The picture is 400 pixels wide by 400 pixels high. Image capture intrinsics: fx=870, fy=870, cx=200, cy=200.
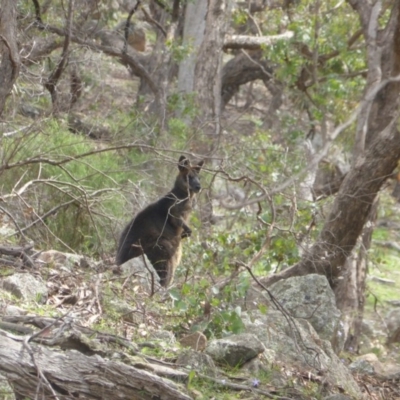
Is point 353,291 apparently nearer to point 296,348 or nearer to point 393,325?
point 393,325

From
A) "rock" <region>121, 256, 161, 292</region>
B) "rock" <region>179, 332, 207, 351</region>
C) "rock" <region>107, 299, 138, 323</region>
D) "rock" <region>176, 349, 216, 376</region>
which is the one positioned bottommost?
"rock" <region>121, 256, 161, 292</region>

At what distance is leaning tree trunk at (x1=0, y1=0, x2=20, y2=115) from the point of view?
707 cm

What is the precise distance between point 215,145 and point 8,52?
18.5ft

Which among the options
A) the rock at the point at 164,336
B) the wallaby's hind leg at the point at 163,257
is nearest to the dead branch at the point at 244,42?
the wallaby's hind leg at the point at 163,257

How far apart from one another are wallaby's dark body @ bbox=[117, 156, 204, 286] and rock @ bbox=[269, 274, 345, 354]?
228cm

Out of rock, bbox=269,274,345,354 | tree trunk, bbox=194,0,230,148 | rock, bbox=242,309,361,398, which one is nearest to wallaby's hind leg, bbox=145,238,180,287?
rock, bbox=269,274,345,354

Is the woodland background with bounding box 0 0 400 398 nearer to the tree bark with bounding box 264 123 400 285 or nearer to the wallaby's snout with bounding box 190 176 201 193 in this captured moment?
the tree bark with bounding box 264 123 400 285

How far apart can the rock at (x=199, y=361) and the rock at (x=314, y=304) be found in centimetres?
258

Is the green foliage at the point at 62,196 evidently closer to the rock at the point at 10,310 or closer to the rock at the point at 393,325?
the rock at the point at 10,310

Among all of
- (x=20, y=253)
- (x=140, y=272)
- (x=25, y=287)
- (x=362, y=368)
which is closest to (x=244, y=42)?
(x=140, y=272)

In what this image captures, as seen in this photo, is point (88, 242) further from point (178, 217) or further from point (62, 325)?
point (62, 325)

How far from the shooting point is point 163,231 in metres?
11.0

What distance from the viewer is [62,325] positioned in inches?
192

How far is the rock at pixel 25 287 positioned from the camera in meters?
6.88
